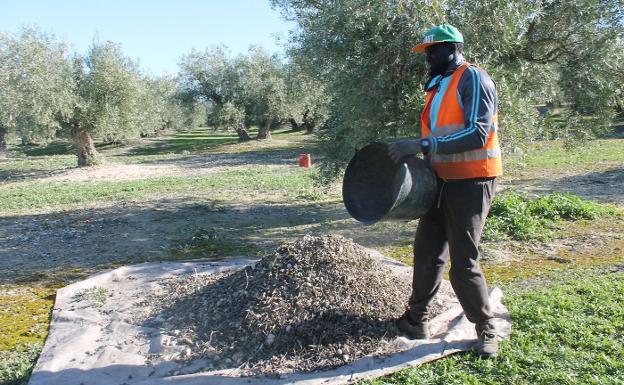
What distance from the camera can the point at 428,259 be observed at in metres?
4.04

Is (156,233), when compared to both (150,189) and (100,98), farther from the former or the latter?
(100,98)

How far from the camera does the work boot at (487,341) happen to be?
3793 millimetres

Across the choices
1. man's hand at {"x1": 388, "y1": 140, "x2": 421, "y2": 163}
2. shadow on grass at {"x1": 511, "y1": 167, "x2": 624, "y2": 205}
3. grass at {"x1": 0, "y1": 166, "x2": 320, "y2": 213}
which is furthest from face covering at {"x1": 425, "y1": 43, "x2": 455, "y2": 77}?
grass at {"x1": 0, "y1": 166, "x2": 320, "y2": 213}

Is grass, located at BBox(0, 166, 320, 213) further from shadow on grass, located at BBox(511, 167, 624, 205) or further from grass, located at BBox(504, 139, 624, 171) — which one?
grass, located at BBox(504, 139, 624, 171)

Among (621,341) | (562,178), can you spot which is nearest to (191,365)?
(621,341)

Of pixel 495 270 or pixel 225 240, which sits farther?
pixel 225 240

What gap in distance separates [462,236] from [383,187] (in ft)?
2.65

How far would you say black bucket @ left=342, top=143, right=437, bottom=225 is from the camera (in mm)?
Result: 3656

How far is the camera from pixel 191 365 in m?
3.97

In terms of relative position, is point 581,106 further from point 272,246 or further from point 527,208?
point 272,246

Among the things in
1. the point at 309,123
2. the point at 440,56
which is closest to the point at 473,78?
the point at 440,56

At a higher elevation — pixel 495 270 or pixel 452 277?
pixel 452 277

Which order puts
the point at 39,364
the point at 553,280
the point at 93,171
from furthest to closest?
the point at 93,171 → the point at 553,280 → the point at 39,364

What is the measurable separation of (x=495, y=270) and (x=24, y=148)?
42.5 m
